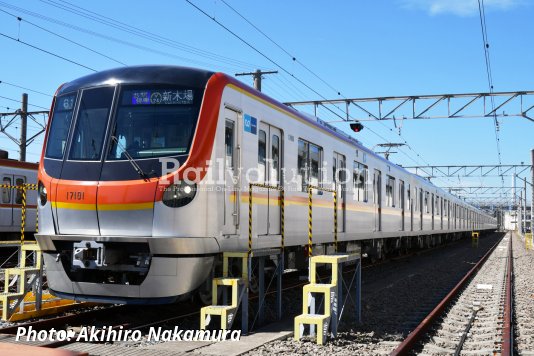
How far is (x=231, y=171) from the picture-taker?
26.5 feet

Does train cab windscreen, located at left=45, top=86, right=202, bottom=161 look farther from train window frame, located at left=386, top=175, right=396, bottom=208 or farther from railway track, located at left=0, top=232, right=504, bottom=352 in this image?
train window frame, located at left=386, top=175, right=396, bottom=208

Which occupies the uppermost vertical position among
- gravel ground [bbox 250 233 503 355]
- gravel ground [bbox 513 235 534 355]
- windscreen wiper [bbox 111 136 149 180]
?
windscreen wiper [bbox 111 136 149 180]

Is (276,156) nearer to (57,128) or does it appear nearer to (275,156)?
(275,156)

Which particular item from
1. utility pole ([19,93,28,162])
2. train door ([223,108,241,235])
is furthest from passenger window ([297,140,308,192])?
utility pole ([19,93,28,162])

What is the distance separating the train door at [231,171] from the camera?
7922 mm

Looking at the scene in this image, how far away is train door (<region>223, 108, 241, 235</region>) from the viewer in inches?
312

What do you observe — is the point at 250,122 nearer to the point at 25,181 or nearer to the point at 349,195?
the point at 349,195

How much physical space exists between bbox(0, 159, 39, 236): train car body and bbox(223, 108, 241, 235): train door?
40.6ft

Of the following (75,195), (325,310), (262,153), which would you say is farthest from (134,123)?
(325,310)

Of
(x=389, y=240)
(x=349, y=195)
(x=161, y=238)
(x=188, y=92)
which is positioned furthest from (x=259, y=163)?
(x=389, y=240)

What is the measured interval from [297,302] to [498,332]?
354cm

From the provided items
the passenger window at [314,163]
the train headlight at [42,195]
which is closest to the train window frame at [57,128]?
the train headlight at [42,195]

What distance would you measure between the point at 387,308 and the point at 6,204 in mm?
13122

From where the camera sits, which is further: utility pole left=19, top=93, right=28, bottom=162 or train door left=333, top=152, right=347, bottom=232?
utility pole left=19, top=93, right=28, bottom=162
